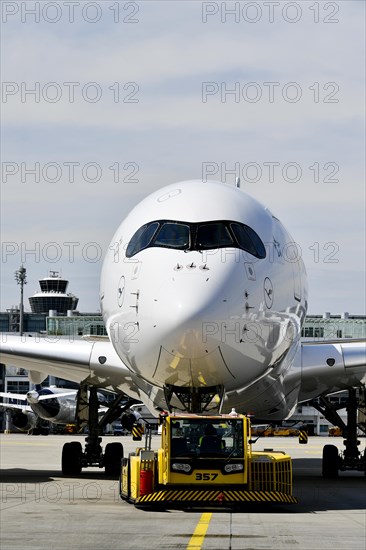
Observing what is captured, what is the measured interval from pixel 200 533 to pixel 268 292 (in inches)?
221

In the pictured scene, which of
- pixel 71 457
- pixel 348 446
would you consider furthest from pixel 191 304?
pixel 348 446

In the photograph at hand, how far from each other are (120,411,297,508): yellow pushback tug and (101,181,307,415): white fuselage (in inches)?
35.7

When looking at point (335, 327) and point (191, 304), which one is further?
point (335, 327)

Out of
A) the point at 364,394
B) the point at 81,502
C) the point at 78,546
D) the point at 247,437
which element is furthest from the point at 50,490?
the point at 78,546

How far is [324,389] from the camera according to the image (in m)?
24.3

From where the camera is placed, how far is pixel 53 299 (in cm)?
14462

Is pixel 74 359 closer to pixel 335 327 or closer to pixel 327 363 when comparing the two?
pixel 327 363

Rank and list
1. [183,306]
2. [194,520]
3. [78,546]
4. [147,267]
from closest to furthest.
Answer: [78,546] < [194,520] < [183,306] < [147,267]

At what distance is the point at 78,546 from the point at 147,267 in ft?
20.6

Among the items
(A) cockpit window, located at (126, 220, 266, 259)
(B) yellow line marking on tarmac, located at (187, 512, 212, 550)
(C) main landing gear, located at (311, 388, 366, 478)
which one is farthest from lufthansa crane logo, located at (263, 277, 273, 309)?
(C) main landing gear, located at (311, 388, 366, 478)

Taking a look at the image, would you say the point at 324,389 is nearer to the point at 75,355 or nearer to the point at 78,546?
the point at 75,355

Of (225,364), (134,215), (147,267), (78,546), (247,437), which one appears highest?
(134,215)

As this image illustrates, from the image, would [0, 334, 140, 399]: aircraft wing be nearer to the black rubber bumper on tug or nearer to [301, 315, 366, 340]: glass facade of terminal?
the black rubber bumper on tug

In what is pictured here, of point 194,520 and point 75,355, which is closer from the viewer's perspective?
point 194,520
